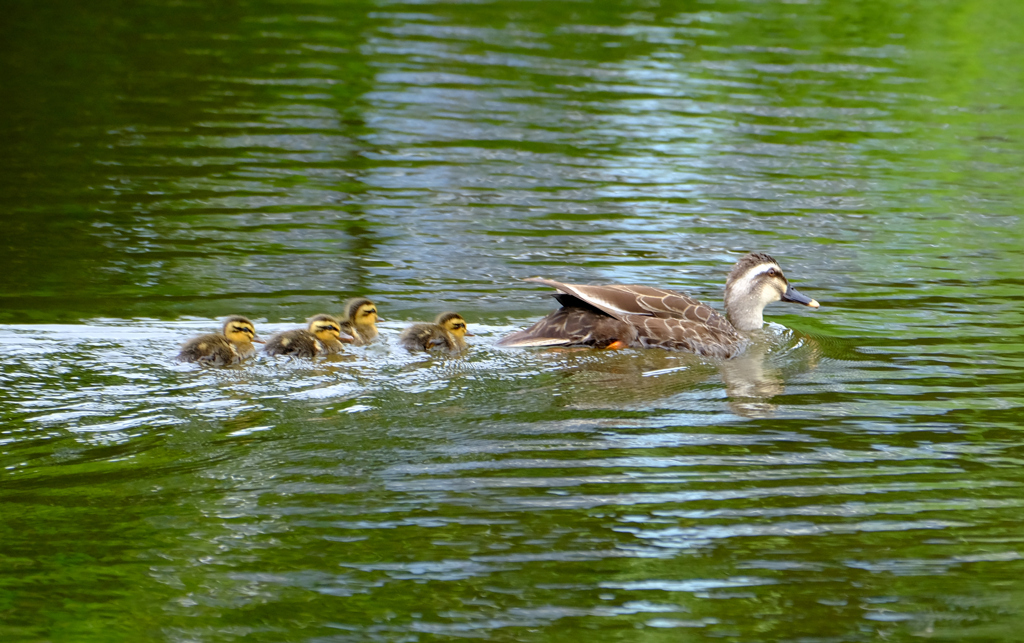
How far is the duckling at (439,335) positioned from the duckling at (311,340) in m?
0.40

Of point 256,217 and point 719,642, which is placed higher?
point 256,217

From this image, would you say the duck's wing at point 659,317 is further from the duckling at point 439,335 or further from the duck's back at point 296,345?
the duck's back at point 296,345

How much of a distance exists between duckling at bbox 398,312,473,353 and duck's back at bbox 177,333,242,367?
1006 millimetres

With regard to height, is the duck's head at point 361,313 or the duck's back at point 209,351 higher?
the duck's head at point 361,313

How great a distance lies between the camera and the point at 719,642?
4.61 meters

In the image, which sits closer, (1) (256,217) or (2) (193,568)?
(2) (193,568)

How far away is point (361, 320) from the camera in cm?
802

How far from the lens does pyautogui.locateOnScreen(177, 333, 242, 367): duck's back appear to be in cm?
726

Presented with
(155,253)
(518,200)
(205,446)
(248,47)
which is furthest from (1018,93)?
(205,446)

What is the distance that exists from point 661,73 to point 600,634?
13991 millimetres

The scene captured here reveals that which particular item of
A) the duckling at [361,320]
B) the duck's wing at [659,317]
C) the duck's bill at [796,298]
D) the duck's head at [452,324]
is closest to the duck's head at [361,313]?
the duckling at [361,320]

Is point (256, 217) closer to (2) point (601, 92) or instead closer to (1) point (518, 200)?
(1) point (518, 200)

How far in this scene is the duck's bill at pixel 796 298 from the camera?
28.6 ft

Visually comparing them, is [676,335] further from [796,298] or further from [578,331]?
[796,298]
